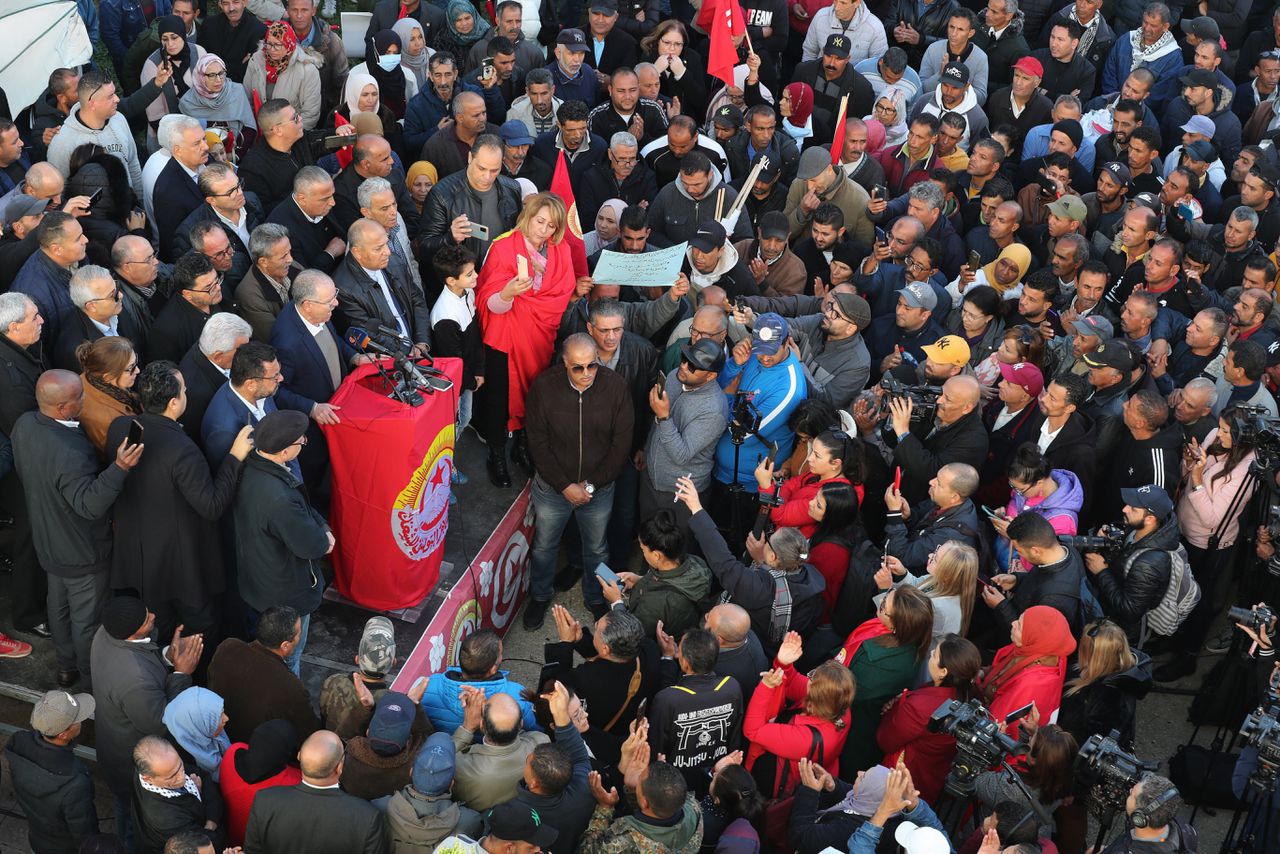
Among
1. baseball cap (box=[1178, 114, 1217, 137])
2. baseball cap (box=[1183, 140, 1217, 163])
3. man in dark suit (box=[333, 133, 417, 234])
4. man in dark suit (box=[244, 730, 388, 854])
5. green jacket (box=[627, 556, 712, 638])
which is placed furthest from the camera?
baseball cap (box=[1178, 114, 1217, 137])

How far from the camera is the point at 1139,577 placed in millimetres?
6191

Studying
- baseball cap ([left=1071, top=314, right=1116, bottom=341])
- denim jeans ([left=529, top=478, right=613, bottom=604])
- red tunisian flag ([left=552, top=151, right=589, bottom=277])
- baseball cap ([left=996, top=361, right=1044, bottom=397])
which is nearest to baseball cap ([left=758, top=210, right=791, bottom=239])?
red tunisian flag ([left=552, top=151, right=589, bottom=277])

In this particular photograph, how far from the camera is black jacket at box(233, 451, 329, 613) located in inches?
224

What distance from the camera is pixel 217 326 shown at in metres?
5.98

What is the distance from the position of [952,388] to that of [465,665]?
303cm

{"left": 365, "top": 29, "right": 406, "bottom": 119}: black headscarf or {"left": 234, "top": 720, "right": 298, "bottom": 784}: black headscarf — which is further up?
{"left": 365, "top": 29, "right": 406, "bottom": 119}: black headscarf

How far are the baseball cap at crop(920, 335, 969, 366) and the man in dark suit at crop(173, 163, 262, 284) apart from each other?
12.5 ft

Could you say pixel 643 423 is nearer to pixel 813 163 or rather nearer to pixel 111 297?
pixel 813 163

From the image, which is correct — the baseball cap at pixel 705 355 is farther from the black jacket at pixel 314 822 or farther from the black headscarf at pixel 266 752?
the black jacket at pixel 314 822

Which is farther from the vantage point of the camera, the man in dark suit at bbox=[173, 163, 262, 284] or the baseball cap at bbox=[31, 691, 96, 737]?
the man in dark suit at bbox=[173, 163, 262, 284]

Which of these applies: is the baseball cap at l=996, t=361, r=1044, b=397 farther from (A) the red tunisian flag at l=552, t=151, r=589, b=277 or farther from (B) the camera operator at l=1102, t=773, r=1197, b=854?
(B) the camera operator at l=1102, t=773, r=1197, b=854

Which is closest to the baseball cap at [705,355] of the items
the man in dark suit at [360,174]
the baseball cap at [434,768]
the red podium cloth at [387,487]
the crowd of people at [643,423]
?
the crowd of people at [643,423]

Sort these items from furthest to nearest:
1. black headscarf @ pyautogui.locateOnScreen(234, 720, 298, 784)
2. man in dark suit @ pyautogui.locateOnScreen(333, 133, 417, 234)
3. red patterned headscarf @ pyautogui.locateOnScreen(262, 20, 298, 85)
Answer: red patterned headscarf @ pyautogui.locateOnScreen(262, 20, 298, 85), man in dark suit @ pyautogui.locateOnScreen(333, 133, 417, 234), black headscarf @ pyautogui.locateOnScreen(234, 720, 298, 784)

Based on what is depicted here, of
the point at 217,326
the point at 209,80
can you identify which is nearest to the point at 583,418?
the point at 217,326
